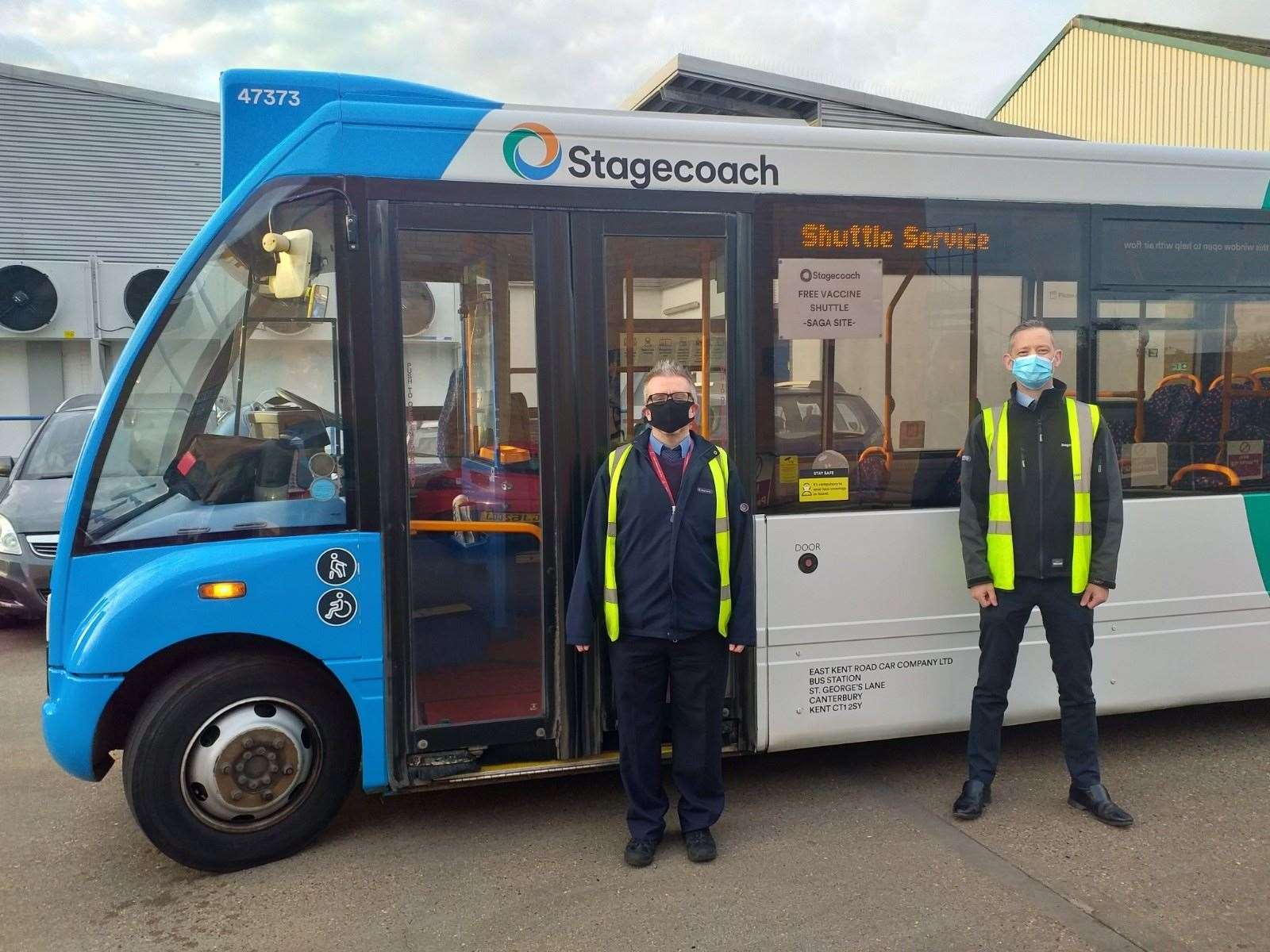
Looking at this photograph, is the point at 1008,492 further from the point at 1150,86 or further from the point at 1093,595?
the point at 1150,86

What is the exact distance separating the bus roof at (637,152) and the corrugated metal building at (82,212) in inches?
533

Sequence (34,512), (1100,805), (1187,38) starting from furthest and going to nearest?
(1187,38) → (34,512) → (1100,805)

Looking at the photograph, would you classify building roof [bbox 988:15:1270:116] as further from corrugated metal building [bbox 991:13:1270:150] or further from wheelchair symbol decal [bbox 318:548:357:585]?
wheelchair symbol decal [bbox 318:548:357:585]

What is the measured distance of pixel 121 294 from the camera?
53.6 feet

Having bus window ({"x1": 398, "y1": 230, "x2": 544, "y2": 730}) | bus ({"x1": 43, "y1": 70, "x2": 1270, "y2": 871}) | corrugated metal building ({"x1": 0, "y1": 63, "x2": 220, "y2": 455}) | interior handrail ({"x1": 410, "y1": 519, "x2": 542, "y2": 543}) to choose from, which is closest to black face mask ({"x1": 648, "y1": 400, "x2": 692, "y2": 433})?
bus ({"x1": 43, "y1": 70, "x2": 1270, "y2": 871})

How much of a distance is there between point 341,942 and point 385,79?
3.16 metres

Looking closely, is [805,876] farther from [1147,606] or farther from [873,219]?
[873,219]

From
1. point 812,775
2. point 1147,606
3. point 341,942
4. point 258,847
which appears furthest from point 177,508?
point 1147,606

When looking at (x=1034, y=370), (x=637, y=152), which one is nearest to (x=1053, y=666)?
(x=1034, y=370)

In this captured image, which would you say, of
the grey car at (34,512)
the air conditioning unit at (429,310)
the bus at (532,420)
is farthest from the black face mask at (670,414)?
the grey car at (34,512)

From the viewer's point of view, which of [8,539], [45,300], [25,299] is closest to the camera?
[8,539]

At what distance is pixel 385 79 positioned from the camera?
403 cm

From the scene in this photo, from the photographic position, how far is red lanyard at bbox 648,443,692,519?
144 inches

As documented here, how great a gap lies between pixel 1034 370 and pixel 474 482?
2.21 meters
